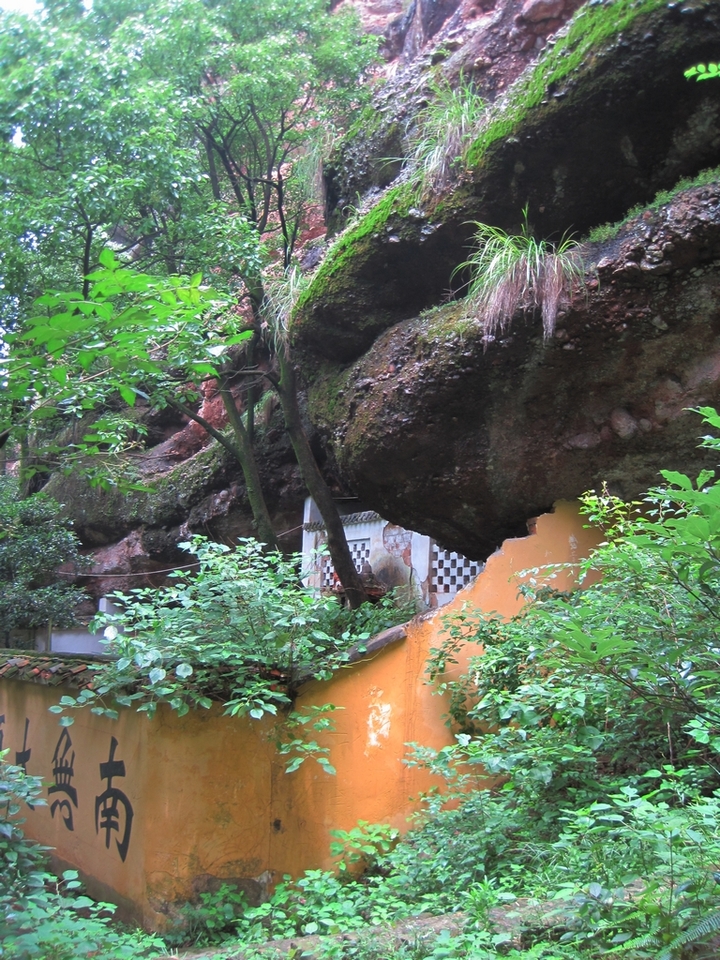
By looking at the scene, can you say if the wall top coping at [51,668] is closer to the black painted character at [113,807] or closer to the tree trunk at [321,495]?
the black painted character at [113,807]

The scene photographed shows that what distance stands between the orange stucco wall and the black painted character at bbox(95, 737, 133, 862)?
2 cm

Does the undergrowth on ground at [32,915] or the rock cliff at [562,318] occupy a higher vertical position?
the rock cliff at [562,318]

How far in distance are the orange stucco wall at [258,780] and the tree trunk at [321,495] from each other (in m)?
3.17

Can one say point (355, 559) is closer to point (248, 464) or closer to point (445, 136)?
point (248, 464)

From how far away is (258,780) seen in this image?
5.88 meters

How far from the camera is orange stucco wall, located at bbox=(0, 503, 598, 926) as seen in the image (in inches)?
218

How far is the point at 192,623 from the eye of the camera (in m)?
5.41

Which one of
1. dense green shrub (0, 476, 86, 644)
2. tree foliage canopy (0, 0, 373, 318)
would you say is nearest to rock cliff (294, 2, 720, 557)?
tree foliage canopy (0, 0, 373, 318)

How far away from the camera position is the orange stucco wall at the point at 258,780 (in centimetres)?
554

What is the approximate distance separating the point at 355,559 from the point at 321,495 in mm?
1329

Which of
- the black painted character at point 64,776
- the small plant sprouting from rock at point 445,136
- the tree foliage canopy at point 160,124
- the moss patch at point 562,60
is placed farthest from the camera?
the tree foliage canopy at point 160,124

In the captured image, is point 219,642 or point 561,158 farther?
point 561,158

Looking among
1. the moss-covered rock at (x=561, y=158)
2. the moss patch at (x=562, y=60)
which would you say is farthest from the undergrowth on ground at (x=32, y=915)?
the moss patch at (x=562, y=60)

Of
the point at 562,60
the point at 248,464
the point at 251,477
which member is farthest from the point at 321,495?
the point at 562,60
